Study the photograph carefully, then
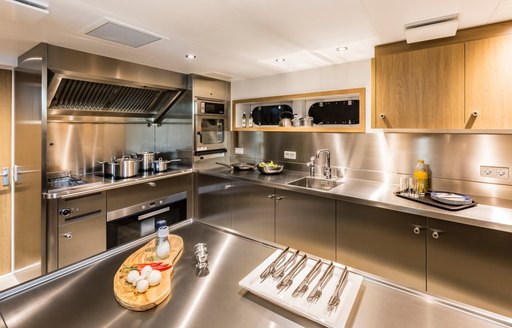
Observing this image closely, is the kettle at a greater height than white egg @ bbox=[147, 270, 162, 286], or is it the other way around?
the kettle

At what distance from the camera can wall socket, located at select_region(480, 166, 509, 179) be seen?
79.7 inches

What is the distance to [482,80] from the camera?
179cm

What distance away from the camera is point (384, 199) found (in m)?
2.05

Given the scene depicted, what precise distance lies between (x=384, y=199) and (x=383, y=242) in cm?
33

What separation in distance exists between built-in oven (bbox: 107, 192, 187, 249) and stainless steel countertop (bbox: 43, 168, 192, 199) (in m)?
0.25

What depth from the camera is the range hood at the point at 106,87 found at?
2.29 meters

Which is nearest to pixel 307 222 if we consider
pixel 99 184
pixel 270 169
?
pixel 270 169

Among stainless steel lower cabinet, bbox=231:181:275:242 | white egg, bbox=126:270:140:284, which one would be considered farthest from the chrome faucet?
white egg, bbox=126:270:140:284

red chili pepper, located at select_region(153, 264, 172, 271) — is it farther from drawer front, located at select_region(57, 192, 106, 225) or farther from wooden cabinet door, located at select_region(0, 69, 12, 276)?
wooden cabinet door, located at select_region(0, 69, 12, 276)

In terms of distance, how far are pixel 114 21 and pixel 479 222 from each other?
2.58 meters

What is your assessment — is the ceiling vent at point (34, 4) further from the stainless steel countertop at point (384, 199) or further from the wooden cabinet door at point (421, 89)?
the wooden cabinet door at point (421, 89)

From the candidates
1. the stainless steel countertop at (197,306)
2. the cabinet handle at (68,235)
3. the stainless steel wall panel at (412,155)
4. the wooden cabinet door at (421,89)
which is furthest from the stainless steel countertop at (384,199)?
the cabinet handle at (68,235)

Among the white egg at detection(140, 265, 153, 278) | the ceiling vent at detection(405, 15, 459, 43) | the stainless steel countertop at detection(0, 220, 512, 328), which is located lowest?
the stainless steel countertop at detection(0, 220, 512, 328)

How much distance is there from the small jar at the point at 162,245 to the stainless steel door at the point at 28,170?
160cm
